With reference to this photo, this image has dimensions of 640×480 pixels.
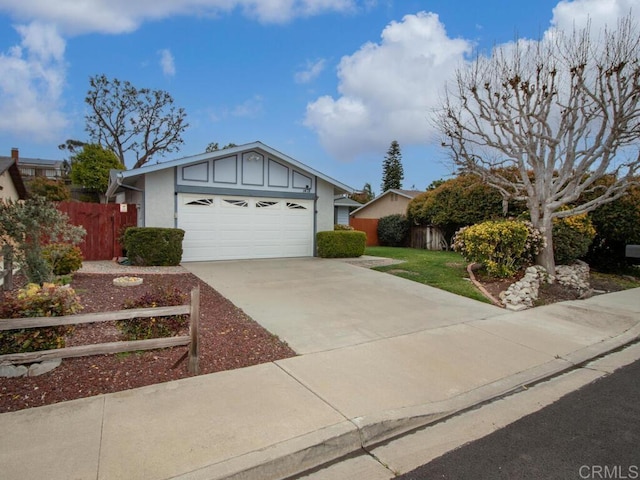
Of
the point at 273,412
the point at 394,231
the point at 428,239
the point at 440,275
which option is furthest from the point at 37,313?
the point at 394,231

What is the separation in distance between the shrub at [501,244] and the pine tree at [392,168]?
42.7m

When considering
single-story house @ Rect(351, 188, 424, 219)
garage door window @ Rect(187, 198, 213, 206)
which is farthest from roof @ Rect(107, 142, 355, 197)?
single-story house @ Rect(351, 188, 424, 219)

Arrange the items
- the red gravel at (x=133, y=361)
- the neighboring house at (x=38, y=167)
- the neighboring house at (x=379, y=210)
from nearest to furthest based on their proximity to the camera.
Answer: the red gravel at (x=133, y=361) < the neighboring house at (x=379, y=210) < the neighboring house at (x=38, y=167)

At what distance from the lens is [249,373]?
399cm

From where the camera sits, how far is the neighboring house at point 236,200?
1188 cm

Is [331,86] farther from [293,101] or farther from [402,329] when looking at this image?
[402,329]

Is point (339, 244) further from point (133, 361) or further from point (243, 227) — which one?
point (133, 361)

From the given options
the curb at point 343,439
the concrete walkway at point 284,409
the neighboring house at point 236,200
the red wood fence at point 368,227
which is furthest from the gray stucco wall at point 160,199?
the red wood fence at point 368,227

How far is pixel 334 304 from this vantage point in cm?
706

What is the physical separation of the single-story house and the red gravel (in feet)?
69.9

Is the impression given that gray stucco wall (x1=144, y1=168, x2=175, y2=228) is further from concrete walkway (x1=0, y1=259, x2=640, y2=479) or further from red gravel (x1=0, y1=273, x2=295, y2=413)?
concrete walkway (x1=0, y1=259, x2=640, y2=479)

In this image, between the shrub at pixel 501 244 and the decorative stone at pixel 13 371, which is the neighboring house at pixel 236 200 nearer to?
the shrub at pixel 501 244

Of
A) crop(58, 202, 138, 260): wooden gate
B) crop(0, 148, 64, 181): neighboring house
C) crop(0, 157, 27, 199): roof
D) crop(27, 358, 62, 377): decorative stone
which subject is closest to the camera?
crop(27, 358, 62, 377): decorative stone

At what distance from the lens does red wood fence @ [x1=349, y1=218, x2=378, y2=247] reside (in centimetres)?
2305
